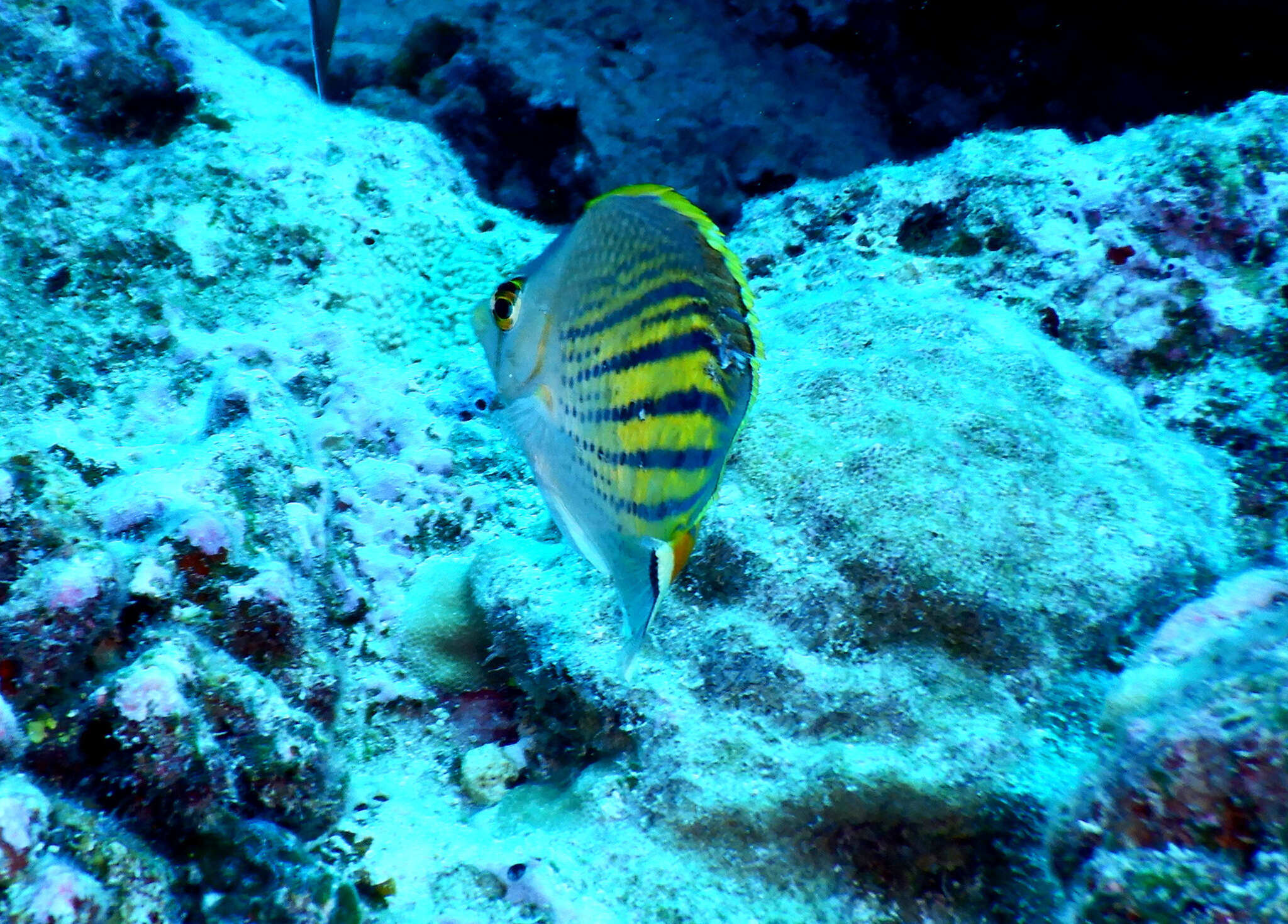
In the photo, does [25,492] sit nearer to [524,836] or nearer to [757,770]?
[524,836]

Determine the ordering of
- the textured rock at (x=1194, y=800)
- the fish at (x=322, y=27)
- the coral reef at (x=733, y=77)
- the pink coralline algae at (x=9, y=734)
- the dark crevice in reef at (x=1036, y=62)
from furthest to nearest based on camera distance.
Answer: the dark crevice in reef at (x=1036, y=62) < the coral reef at (x=733, y=77) < the fish at (x=322, y=27) < the pink coralline algae at (x=9, y=734) < the textured rock at (x=1194, y=800)

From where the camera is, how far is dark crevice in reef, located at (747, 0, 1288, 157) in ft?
16.2

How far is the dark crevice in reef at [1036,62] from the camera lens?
494 cm

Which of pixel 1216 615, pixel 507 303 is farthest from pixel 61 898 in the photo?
pixel 1216 615

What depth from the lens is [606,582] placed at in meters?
2.29

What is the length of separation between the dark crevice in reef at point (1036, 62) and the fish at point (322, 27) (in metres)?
2.80

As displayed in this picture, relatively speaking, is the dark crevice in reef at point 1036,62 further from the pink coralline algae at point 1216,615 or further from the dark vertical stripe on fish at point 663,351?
the dark vertical stripe on fish at point 663,351

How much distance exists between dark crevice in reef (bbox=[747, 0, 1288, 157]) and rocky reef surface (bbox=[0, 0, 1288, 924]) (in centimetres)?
200

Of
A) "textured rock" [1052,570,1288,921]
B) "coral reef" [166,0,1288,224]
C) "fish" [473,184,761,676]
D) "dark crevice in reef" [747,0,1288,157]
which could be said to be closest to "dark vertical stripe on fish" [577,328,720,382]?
"fish" [473,184,761,676]

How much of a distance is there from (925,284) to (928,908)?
250 cm

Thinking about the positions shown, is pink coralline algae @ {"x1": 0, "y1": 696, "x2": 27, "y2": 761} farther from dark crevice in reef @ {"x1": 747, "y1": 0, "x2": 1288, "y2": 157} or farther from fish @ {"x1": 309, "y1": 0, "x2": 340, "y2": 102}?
dark crevice in reef @ {"x1": 747, "y1": 0, "x2": 1288, "y2": 157}

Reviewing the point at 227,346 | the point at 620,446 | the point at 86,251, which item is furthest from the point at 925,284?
the point at 86,251

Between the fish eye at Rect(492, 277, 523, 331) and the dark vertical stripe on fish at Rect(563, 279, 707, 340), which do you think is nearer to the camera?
the dark vertical stripe on fish at Rect(563, 279, 707, 340)

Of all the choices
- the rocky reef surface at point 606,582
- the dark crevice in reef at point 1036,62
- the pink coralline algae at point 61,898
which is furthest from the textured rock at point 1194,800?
the dark crevice in reef at point 1036,62
